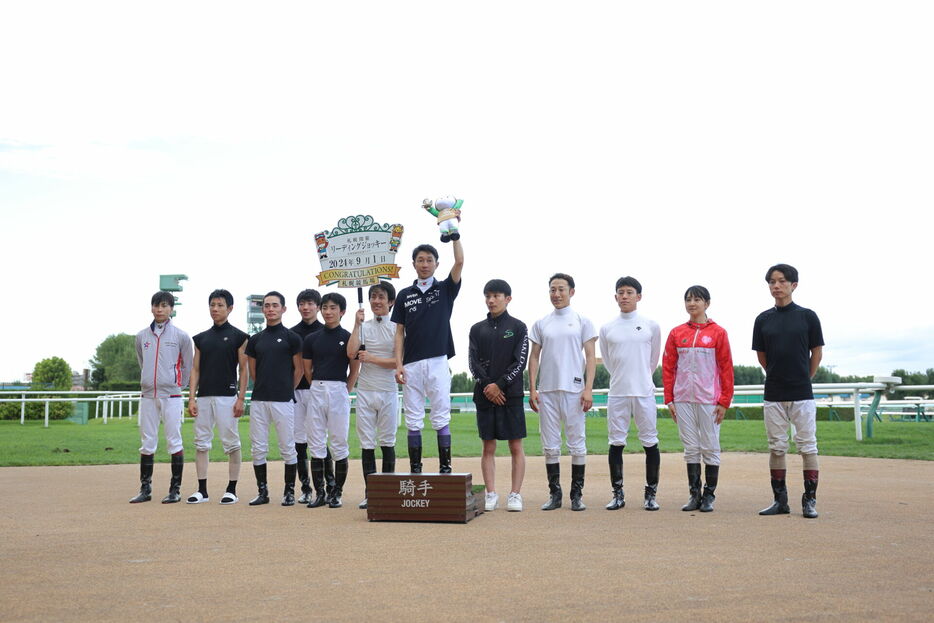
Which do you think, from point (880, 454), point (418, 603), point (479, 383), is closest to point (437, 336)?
point (479, 383)

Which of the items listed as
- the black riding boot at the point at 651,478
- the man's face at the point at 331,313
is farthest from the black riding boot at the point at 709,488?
the man's face at the point at 331,313

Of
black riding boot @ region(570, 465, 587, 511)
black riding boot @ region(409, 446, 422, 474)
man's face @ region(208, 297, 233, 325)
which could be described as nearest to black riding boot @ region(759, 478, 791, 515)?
black riding boot @ region(570, 465, 587, 511)

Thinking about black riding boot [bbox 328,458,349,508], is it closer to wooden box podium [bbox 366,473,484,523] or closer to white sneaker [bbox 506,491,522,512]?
wooden box podium [bbox 366,473,484,523]

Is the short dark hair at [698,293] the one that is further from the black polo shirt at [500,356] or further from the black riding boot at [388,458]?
the black riding boot at [388,458]

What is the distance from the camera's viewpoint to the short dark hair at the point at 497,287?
7.96 metres

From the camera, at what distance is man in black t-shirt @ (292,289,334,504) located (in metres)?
8.52

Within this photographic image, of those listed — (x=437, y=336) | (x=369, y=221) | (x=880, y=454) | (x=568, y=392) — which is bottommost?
(x=880, y=454)

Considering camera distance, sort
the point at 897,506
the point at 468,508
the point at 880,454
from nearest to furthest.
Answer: the point at 468,508, the point at 897,506, the point at 880,454

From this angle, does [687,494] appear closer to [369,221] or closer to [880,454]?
[369,221]

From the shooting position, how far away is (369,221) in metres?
8.54

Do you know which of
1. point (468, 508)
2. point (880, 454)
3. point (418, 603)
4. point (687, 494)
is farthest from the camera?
point (880, 454)

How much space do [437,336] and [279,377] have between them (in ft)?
5.88

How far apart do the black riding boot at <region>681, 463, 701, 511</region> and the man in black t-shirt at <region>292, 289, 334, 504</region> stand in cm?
342

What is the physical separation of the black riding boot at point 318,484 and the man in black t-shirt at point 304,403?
0.15 metres
